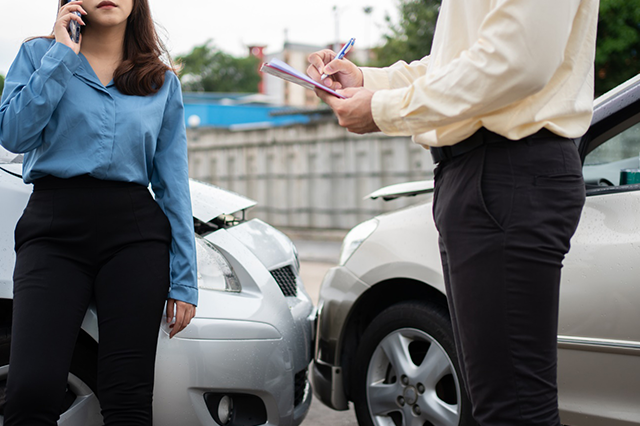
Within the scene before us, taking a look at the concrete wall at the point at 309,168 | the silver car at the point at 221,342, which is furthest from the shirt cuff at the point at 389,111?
the concrete wall at the point at 309,168

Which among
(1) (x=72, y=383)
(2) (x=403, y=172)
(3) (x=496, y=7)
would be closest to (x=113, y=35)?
(1) (x=72, y=383)

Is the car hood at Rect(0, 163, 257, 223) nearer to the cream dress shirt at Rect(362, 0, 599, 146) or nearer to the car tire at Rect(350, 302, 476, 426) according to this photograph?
the car tire at Rect(350, 302, 476, 426)

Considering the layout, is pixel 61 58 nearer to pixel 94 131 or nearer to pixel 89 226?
pixel 94 131

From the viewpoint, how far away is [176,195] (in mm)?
2000

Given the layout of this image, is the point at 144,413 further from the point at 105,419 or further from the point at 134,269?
the point at 134,269

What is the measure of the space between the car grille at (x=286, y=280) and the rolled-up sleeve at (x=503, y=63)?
144cm

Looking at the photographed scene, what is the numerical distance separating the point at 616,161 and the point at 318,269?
7.04m

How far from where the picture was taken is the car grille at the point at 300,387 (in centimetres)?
261

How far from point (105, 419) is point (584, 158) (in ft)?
6.07

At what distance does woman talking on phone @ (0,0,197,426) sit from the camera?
5.75 ft

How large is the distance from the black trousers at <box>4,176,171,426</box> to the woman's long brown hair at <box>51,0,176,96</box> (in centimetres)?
30

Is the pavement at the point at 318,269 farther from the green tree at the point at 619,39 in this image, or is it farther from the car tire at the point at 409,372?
the green tree at the point at 619,39

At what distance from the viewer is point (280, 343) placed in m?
2.39

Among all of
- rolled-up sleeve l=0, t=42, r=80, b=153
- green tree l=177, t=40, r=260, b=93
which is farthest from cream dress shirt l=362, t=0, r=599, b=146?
green tree l=177, t=40, r=260, b=93
